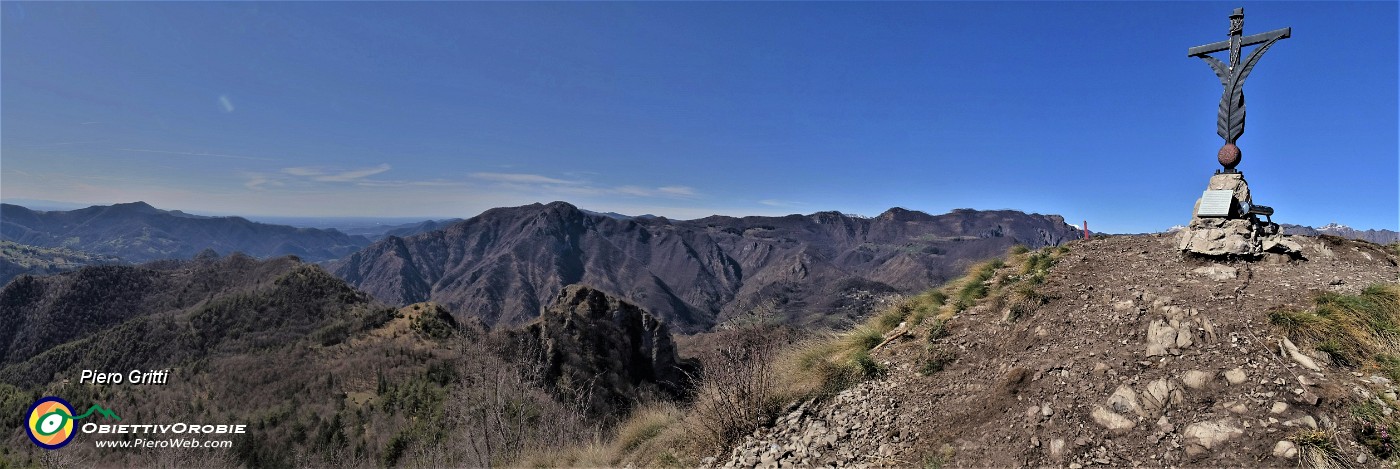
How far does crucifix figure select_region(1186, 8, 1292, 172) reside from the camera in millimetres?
10742

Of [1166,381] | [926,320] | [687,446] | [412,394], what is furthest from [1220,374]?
[412,394]

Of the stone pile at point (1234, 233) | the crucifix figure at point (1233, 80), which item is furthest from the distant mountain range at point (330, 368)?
the crucifix figure at point (1233, 80)

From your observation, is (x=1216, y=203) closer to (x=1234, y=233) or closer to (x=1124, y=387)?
(x=1234, y=233)

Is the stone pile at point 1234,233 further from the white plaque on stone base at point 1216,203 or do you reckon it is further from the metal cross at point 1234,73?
the metal cross at point 1234,73

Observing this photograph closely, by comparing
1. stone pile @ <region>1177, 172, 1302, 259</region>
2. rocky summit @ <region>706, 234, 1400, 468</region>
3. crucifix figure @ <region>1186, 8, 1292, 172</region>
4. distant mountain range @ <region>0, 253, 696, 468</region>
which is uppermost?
crucifix figure @ <region>1186, 8, 1292, 172</region>

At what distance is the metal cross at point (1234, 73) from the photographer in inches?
423

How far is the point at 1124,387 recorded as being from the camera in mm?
6223

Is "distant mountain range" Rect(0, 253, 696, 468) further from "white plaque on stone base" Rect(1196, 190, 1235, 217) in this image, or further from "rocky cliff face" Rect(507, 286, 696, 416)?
"white plaque on stone base" Rect(1196, 190, 1235, 217)

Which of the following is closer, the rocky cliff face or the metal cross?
the metal cross

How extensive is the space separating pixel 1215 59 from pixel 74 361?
170899 mm

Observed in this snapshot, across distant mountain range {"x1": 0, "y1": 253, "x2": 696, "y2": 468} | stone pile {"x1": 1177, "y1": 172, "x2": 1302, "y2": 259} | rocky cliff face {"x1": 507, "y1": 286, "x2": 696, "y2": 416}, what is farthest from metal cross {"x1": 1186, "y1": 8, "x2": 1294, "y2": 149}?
rocky cliff face {"x1": 507, "y1": 286, "x2": 696, "y2": 416}

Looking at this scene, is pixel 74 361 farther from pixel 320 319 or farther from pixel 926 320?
pixel 926 320

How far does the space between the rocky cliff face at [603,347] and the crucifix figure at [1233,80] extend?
52.5 m

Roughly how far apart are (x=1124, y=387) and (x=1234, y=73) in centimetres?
956
